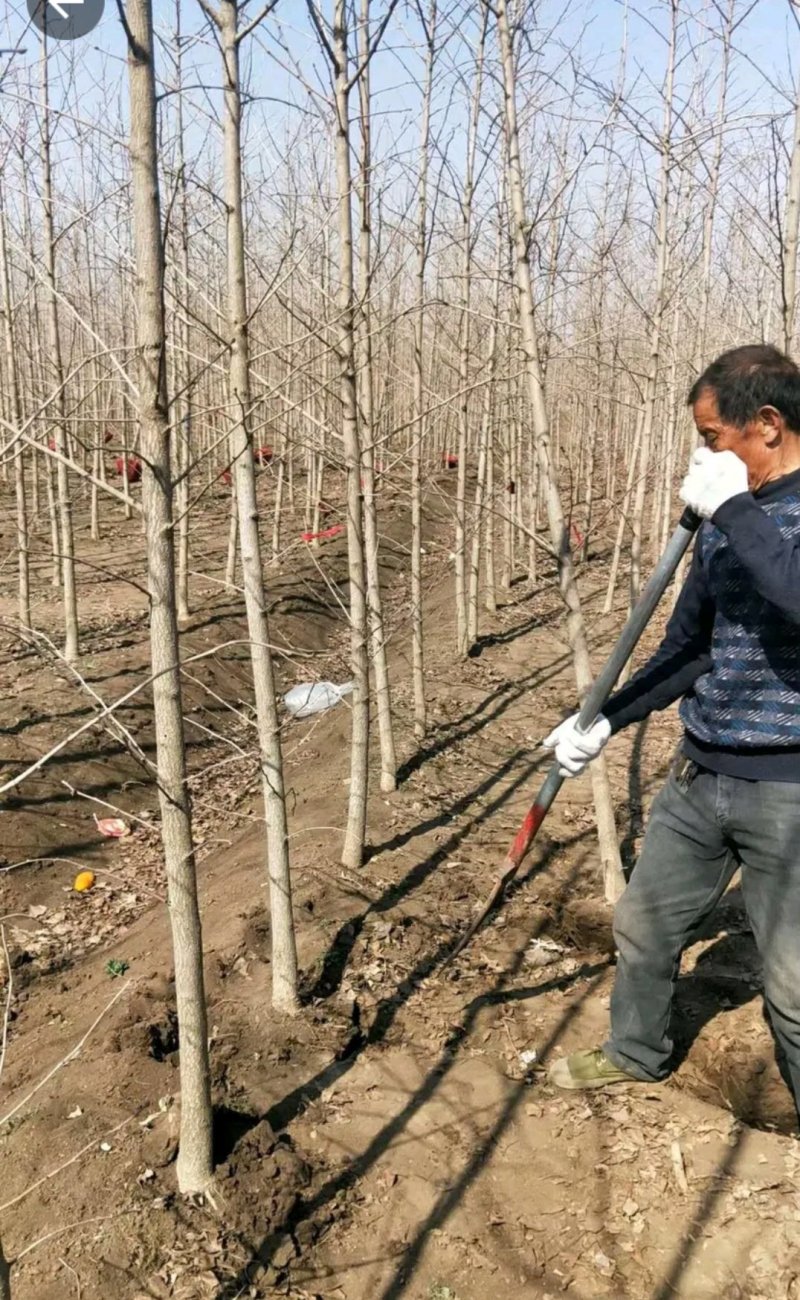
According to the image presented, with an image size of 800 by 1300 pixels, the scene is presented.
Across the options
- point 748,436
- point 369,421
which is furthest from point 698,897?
point 369,421

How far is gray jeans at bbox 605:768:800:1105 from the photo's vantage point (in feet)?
7.49

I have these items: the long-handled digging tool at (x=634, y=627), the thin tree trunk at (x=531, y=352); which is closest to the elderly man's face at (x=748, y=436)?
the long-handled digging tool at (x=634, y=627)

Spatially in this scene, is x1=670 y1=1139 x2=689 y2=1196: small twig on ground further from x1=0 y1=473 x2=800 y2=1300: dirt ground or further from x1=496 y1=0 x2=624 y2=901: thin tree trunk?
x1=496 y1=0 x2=624 y2=901: thin tree trunk

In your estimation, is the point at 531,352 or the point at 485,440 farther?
the point at 485,440

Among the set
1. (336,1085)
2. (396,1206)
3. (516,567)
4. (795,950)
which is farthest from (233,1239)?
(516,567)

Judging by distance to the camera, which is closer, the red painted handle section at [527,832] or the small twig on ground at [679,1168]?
the small twig on ground at [679,1168]

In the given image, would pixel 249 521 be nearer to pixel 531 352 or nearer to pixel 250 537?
pixel 250 537

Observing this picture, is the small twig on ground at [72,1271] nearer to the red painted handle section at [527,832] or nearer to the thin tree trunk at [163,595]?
the thin tree trunk at [163,595]

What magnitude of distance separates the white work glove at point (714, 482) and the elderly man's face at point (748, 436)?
6cm

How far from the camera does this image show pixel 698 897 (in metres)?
2.59

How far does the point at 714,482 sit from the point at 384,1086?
7.23 ft

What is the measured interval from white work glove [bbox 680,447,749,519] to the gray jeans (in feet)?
2.42

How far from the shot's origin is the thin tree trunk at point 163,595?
1.86 m

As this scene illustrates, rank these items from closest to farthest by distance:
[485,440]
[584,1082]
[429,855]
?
[584,1082] < [429,855] < [485,440]
